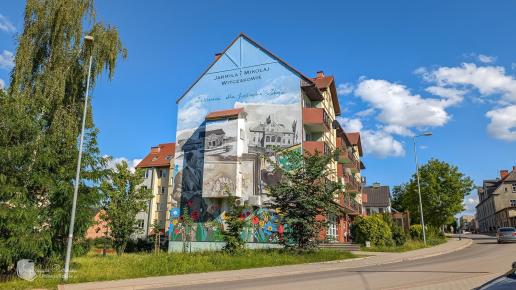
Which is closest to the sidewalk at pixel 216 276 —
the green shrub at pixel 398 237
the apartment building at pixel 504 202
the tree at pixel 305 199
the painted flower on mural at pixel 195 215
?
the tree at pixel 305 199

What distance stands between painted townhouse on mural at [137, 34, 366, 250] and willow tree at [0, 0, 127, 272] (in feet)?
42.2

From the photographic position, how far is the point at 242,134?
112 ft

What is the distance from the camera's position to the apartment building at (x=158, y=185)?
163ft

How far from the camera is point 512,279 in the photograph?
4137 millimetres

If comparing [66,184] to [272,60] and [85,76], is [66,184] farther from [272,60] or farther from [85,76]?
[272,60]

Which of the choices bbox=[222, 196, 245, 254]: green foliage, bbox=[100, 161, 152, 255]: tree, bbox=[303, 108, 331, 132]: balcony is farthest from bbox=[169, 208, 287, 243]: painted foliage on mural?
bbox=[222, 196, 245, 254]: green foliage

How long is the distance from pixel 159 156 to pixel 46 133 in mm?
38011

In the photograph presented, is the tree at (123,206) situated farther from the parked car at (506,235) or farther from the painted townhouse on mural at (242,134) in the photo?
the parked car at (506,235)

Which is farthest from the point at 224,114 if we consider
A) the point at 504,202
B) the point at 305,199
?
the point at 504,202

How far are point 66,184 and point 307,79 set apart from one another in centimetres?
2337

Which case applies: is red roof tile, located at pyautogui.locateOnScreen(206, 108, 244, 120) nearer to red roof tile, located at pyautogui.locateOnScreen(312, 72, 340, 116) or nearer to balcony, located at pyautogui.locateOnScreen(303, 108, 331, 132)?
Result: balcony, located at pyautogui.locateOnScreen(303, 108, 331, 132)

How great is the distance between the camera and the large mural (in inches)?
1304

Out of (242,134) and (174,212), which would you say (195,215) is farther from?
(242,134)

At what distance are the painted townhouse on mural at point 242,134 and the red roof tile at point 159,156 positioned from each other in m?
14.3
